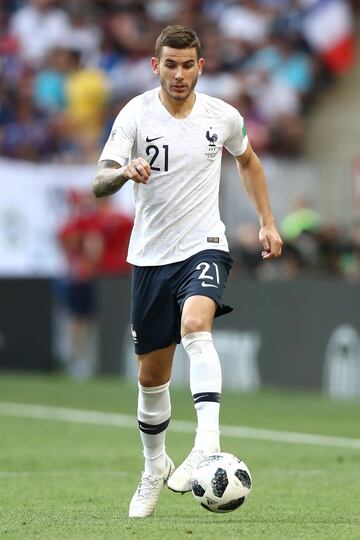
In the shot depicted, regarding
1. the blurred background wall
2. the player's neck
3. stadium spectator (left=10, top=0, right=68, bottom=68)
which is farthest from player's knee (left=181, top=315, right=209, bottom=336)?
stadium spectator (left=10, top=0, right=68, bottom=68)

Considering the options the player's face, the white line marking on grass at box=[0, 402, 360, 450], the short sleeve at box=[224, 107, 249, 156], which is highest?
the player's face

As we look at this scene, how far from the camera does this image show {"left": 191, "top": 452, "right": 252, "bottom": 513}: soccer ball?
674cm

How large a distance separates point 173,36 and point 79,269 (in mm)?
11567

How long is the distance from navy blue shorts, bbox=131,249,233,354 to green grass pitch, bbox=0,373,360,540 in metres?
0.95

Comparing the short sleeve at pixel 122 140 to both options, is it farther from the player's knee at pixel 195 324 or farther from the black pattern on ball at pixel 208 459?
the black pattern on ball at pixel 208 459

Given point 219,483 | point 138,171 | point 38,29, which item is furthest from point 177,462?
point 38,29

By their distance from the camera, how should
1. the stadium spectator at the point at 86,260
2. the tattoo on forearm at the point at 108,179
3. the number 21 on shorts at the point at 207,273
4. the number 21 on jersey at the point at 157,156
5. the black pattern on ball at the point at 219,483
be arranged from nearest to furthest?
1. the black pattern on ball at the point at 219,483
2. the tattoo on forearm at the point at 108,179
3. the number 21 on shorts at the point at 207,273
4. the number 21 on jersey at the point at 157,156
5. the stadium spectator at the point at 86,260

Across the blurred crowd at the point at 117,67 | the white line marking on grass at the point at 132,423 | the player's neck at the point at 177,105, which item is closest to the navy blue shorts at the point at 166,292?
the player's neck at the point at 177,105

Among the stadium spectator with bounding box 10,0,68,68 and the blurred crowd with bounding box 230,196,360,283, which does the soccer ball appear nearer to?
the blurred crowd with bounding box 230,196,360,283

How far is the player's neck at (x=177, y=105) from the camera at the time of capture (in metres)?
7.57

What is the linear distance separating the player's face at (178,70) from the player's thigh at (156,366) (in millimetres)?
1321

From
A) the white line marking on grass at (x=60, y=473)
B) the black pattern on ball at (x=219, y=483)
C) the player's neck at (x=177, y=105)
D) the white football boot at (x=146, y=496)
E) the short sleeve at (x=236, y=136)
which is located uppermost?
the player's neck at (x=177, y=105)

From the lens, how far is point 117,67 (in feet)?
67.8

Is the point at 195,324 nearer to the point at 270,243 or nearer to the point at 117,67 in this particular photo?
the point at 270,243
